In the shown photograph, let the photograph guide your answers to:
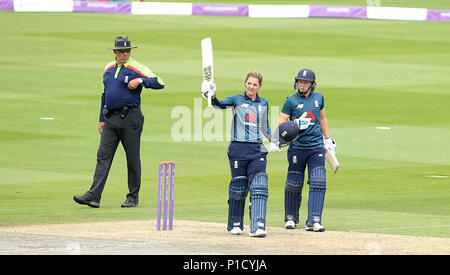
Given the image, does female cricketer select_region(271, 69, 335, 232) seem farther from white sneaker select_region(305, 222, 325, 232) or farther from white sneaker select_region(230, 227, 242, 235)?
white sneaker select_region(230, 227, 242, 235)

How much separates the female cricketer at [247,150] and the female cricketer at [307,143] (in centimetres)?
69

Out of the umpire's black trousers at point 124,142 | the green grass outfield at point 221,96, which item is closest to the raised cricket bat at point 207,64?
the green grass outfield at point 221,96

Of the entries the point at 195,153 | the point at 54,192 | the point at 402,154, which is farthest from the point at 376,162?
the point at 54,192

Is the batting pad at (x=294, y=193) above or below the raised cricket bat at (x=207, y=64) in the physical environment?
below

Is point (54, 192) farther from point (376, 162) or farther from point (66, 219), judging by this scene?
point (376, 162)

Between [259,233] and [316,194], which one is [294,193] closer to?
[316,194]

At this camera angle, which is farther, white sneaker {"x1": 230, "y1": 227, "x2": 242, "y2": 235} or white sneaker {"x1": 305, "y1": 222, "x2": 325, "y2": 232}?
white sneaker {"x1": 305, "y1": 222, "x2": 325, "y2": 232}

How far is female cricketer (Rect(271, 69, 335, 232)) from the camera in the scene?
13.3m

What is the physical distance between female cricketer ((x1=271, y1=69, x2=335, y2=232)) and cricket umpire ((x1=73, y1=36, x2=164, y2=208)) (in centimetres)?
256

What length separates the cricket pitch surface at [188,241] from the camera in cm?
1107

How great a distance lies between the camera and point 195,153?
70.5ft

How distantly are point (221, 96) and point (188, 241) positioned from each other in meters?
16.9

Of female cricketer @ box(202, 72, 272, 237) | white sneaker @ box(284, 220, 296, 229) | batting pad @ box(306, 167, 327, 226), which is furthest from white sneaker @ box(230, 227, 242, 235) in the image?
batting pad @ box(306, 167, 327, 226)

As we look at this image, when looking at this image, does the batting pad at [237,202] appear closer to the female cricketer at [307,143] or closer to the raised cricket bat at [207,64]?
the female cricketer at [307,143]
